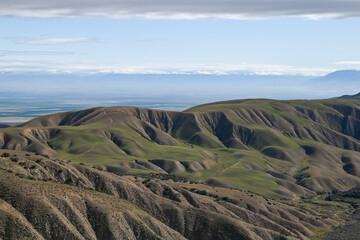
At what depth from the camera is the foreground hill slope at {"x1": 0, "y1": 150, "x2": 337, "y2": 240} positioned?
87419mm

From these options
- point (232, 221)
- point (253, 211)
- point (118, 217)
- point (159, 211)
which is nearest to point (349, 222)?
point (253, 211)

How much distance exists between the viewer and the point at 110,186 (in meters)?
121

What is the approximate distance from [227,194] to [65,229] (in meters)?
78.3

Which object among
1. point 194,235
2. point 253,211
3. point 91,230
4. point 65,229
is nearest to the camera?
point 65,229

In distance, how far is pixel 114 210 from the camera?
98562 millimetres

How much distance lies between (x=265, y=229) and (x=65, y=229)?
52861 millimetres

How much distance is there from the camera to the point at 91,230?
92.6 m

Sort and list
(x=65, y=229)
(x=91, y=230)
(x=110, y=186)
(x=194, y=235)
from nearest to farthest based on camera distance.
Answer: (x=65, y=229) → (x=91, y=230) → (x=194, y=235) → (x=110, y=186)

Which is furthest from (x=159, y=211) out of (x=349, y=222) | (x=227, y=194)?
(x=349, y=222)

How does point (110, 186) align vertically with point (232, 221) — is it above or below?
above

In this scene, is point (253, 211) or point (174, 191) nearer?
point (174, 191)

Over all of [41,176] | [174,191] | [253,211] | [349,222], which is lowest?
[349,222]

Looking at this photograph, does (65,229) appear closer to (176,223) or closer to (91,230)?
(91,230)

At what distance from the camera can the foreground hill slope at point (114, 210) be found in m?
87.4
